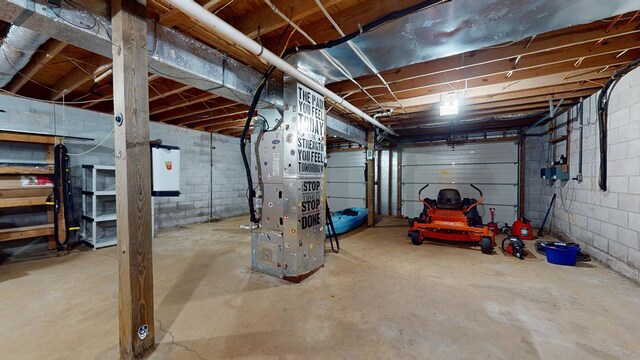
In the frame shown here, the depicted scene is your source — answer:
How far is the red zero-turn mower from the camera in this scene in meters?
4.17

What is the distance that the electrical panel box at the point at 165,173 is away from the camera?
6.97 feet

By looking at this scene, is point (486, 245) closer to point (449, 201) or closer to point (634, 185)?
point (449, 201)

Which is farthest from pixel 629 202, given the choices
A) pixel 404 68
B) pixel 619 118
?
pixel 404 68

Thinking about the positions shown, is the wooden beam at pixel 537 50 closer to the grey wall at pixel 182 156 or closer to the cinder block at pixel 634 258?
the cinder block at pixel 634 258

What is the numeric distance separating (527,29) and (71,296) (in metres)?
4.75

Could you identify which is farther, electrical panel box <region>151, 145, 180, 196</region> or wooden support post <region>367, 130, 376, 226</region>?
wooden support post <region>367, 130, 376, 226</region>

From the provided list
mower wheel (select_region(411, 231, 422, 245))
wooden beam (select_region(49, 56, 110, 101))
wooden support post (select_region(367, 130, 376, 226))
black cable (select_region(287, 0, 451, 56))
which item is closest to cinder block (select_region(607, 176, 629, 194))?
mower wheel (select_region(411, 231, 422, 245))

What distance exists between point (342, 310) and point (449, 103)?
334 cm

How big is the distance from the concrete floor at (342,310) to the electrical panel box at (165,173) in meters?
1.09

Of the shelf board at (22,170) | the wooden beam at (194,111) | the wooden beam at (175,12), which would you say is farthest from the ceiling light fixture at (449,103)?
the shelf board at (22,170)

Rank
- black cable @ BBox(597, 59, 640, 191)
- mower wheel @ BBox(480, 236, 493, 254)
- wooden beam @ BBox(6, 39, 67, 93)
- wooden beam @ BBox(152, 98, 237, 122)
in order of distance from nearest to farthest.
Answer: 1. wooden beam @ BBox(6, 39, 67, 93)
2. black cable @ BBox(597, 59, 640, 191)
3. mower wheel @ BBox(480, 236, 493, 254)
4. wooden beam @ BBox(152, 98, 237, 122)

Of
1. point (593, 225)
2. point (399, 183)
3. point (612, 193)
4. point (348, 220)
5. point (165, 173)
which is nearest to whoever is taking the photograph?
point (165, 173)

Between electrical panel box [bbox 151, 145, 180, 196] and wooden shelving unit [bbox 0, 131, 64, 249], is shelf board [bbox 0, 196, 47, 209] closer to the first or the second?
wooden shelving unit [bbox 0, 131, 64, 249]

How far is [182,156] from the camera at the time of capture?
6027mm
